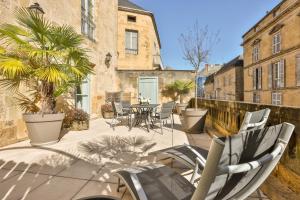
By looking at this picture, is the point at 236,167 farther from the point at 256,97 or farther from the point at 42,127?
the point at 256,97

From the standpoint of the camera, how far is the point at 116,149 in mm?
3674

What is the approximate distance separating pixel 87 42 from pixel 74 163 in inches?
230

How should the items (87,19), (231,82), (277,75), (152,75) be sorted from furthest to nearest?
(231,82)
(277,75)
(152,75)
(87,19)

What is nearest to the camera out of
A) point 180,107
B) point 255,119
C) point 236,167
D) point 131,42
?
point 236,167

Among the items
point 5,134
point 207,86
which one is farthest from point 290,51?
point 207,86

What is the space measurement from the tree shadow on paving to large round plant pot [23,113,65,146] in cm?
69

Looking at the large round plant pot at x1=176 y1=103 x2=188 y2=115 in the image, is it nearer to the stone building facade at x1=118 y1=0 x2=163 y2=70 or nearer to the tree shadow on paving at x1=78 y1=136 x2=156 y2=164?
the tree shadow on paving at x1=78 y1=136 x2=156 y2=164

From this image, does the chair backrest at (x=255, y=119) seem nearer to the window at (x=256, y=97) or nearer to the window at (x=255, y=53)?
the window at (x=256, y=97)

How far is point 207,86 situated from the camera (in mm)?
34375

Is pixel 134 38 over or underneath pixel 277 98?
over

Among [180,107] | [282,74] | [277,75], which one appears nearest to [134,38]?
[180,107]

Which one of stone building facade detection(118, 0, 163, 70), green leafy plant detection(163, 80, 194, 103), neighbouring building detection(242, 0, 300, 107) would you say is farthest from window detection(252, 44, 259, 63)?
green leafy plant detection(163, 80, 194, 103)

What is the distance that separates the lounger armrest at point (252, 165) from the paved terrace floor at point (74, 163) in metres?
0.89

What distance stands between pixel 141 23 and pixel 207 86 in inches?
944
